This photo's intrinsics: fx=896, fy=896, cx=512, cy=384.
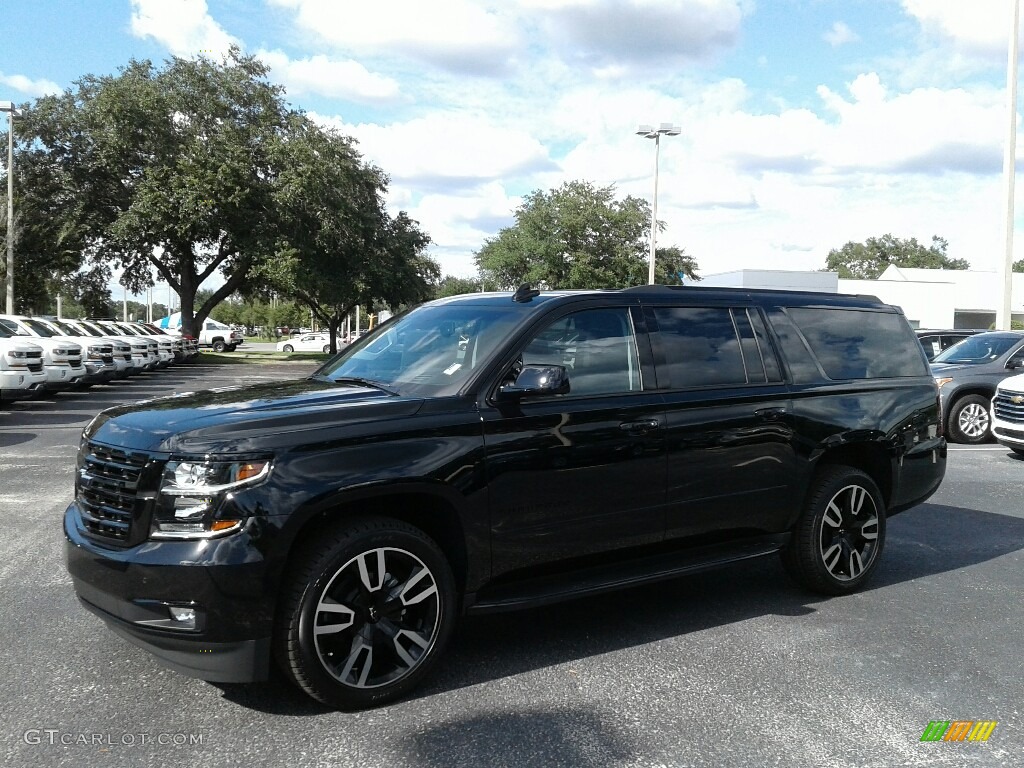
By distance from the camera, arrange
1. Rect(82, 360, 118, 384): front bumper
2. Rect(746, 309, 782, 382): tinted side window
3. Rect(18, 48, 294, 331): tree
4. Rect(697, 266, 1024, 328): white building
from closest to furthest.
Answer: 1. Rect(746, 309, 782, 382): tinted side window
2. Rect(82, 360, 118, 384): front bumper
3. Rect(18, 48, 294, 331): tree
4. Rect(697, 266, 1024, 328): white building

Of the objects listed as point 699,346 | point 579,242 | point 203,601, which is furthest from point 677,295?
point 579,242

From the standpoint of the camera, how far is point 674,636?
483 cm

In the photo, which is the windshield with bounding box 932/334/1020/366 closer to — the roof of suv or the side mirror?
the roof of suv

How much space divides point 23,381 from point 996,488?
14.7 metres

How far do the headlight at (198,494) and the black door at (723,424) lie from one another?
221 cm

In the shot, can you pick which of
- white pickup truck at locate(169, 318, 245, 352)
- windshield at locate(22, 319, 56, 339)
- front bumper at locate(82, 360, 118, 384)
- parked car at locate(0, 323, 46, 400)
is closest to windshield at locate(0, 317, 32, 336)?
windshield at locate(22, 319, 56, 339)

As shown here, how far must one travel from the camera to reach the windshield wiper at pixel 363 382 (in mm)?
4405

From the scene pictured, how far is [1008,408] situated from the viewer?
1172 cm

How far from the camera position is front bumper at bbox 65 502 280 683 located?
3.48 metres

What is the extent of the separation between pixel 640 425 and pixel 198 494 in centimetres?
220

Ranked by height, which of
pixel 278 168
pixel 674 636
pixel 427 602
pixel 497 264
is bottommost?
pixel 674 636

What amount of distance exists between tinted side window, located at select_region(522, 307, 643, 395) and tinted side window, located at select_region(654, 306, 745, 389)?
0.78 ft

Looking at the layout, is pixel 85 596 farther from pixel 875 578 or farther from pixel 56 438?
pixel 56 438

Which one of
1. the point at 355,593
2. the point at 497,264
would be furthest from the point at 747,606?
the point at 497,264
